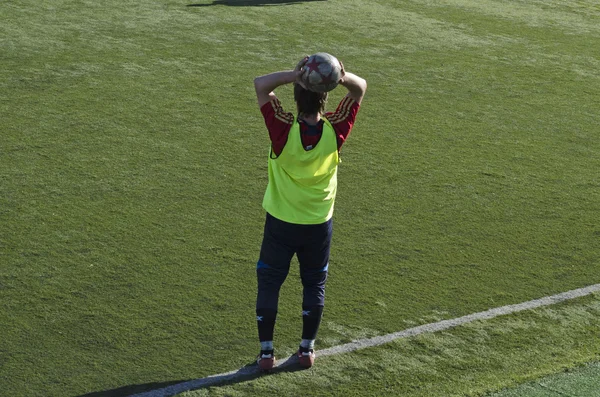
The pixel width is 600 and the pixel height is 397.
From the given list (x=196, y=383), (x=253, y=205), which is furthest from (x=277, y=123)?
(x=253, y=205)

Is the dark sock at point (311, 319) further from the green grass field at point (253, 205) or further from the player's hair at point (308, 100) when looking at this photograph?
the player's hair at point (308, 100)

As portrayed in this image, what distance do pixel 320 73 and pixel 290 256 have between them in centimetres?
105

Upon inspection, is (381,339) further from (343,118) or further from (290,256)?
(343,118)

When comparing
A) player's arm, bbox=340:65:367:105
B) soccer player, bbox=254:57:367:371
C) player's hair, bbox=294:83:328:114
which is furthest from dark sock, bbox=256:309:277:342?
player's arm, bbox=340:65:367:105

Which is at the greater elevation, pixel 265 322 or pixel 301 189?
pixel 301 189

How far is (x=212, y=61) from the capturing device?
11.5 meters

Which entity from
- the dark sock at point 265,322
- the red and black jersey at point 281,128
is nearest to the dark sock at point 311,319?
the dark sock at point 265,322

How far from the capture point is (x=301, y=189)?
4.82 meters

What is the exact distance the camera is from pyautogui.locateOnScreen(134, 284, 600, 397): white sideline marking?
4.90 metres

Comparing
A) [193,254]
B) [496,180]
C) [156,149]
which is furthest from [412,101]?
[193,254]

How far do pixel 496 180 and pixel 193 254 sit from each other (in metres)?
3.09

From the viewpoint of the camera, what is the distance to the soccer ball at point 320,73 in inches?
177

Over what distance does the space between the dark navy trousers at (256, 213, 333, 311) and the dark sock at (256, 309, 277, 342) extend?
0.02 meters

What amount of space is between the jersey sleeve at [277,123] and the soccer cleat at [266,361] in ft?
3.78
